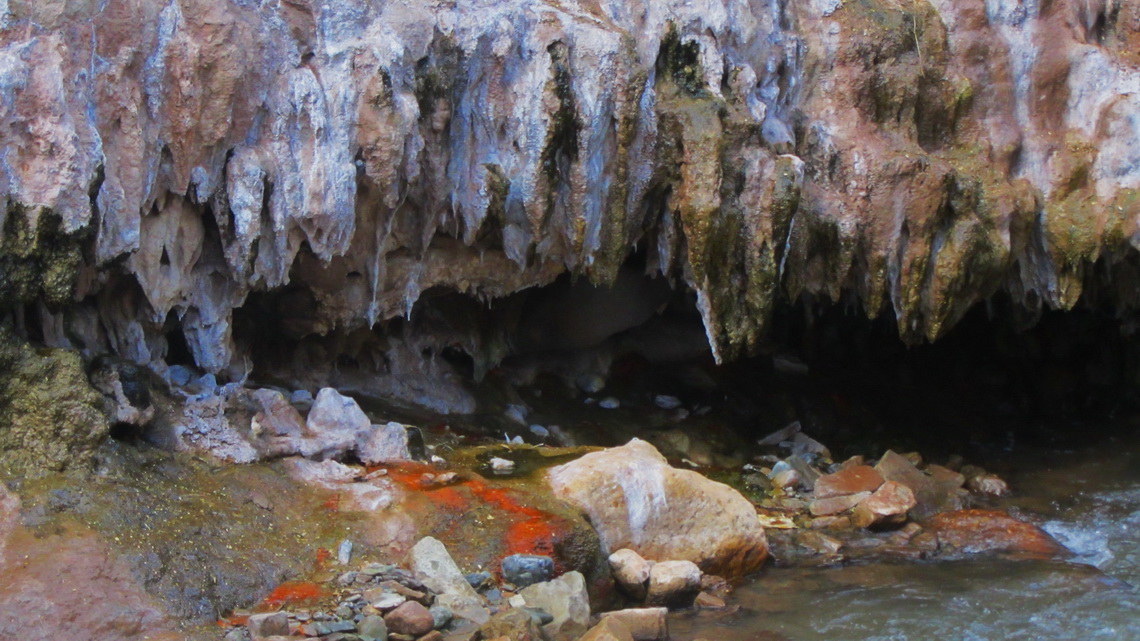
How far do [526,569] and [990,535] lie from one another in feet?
12.9

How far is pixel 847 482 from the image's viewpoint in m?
8.79

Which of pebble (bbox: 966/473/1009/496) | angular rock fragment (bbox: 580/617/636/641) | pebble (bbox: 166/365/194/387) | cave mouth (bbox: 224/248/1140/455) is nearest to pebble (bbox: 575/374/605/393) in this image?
cave mouth (bbox: 224/248/1140/455)

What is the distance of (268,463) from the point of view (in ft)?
22.6

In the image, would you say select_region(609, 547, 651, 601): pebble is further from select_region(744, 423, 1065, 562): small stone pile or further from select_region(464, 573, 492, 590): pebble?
select_region(744, 423, 1065, 562): small stone pile

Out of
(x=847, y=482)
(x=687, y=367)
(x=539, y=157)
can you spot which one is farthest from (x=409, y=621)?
(x=687, y=367)

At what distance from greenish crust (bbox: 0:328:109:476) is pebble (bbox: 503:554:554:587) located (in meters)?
2.35

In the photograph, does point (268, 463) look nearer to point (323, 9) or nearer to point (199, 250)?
point (199, 250)

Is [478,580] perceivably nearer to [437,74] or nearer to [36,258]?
[36,258]

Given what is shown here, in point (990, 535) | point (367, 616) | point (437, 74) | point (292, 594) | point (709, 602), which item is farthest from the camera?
point (990, 535)

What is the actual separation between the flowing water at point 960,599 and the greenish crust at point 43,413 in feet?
11.3

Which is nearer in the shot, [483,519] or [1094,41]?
[483,519]

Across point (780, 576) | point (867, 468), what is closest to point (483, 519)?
point (780, 576)

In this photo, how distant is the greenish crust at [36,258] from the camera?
580 centimetres

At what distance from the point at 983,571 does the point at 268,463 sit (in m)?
4.77
